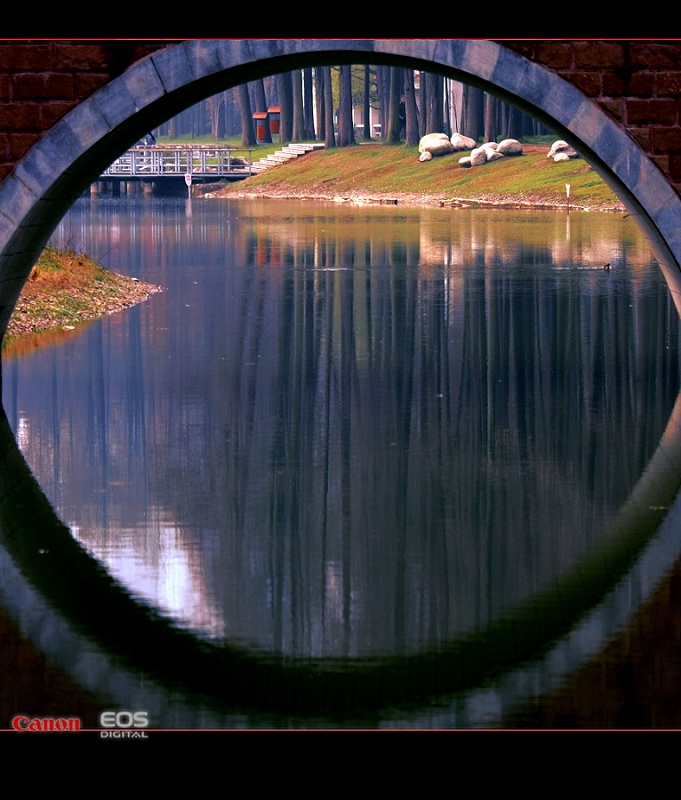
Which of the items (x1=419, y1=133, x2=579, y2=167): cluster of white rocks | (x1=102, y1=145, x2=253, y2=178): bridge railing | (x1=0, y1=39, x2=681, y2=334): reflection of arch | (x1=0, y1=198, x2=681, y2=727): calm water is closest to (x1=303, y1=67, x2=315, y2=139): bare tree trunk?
(x1=102, y1=145, x2=253, y2=178): bridge railing

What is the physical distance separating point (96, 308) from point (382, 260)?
372 inches

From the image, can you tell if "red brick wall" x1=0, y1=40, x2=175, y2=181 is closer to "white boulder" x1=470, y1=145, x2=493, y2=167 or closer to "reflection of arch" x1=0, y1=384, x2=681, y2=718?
"reflection of arch" x1=0, y1=384, x2=681, y2=718

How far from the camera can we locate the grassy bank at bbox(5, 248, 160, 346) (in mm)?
22469

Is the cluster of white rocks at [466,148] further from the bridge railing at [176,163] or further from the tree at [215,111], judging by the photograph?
the tree at [215,111]

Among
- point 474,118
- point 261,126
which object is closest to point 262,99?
point 261,126

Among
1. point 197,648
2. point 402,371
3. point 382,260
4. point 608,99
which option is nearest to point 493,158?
point 382,260

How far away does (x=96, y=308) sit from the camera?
2456cm

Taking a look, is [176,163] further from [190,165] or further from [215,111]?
[215,111]

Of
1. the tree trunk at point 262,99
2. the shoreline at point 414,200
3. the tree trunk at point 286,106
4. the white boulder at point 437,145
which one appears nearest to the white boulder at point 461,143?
the white boulder at point 437,145

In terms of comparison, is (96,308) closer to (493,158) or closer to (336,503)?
(336,503)

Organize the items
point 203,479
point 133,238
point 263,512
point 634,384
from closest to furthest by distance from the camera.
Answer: point 263,512
point 203,479
point 634,384
point 133,238

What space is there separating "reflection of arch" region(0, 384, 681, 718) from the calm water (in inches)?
0.8

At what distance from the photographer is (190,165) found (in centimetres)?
7694

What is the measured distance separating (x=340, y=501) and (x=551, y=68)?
4.08m
